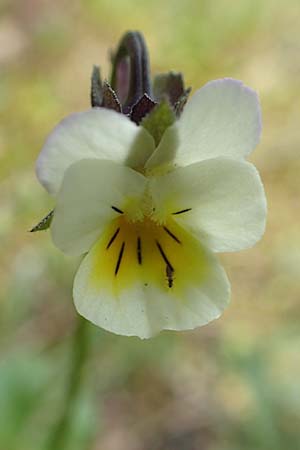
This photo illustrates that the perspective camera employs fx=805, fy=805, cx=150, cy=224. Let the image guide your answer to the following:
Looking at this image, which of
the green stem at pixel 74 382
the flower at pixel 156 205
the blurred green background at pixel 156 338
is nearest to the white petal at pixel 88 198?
the flower at pixel 156 205

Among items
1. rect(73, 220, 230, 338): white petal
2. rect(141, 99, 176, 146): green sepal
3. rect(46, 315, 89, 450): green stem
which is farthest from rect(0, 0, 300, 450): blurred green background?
rect(141, 99, 176, 146): green sepal

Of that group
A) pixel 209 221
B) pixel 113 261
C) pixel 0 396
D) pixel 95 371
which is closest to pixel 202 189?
pixel 209 221

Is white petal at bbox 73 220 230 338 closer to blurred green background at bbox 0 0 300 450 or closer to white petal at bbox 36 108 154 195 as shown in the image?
white petal at bbox 36 108 154 195

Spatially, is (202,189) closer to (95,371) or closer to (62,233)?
(62,233)

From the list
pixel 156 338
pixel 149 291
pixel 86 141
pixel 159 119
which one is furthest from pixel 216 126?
pixel 156 338

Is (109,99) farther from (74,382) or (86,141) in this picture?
(74,382)
